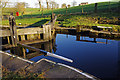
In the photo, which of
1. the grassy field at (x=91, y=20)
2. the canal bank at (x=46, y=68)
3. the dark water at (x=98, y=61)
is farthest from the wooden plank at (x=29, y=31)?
the grassy field at (x=91, y=20)

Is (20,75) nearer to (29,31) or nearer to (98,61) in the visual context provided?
(98,61)

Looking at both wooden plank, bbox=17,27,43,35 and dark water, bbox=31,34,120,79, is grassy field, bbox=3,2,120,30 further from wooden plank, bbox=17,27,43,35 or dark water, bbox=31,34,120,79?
wooden plank, bbox=17,27,43,35

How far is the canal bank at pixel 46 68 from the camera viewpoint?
553 centimetres

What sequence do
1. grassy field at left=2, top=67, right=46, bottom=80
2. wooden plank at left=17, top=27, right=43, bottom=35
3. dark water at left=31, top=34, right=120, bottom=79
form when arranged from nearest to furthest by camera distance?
grassy field at left=2, top=67, right=46, bottom=80
dark water at left=31, top=34, right=120, bottom=79
wooden plank at left=17, top=27, right=43, bottom=35

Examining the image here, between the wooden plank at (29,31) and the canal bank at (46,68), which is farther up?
the wooden plank at (29,31)

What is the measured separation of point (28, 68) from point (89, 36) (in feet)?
44.0

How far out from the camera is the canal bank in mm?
5527

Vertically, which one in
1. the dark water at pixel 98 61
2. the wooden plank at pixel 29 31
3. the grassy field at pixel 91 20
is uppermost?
the grassy field at pixel 91 20

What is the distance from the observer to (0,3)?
42188 millimetres

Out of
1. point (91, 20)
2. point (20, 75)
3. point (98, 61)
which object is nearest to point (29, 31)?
point (20, 75)

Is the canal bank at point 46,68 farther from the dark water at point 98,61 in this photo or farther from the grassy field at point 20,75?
the dark water at point 98,61

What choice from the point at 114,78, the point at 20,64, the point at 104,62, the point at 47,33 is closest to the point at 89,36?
the point at 47,33

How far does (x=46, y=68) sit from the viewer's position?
20.3 ft

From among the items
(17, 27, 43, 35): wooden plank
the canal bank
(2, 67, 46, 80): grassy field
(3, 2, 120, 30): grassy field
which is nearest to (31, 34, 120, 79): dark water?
the canal bank
